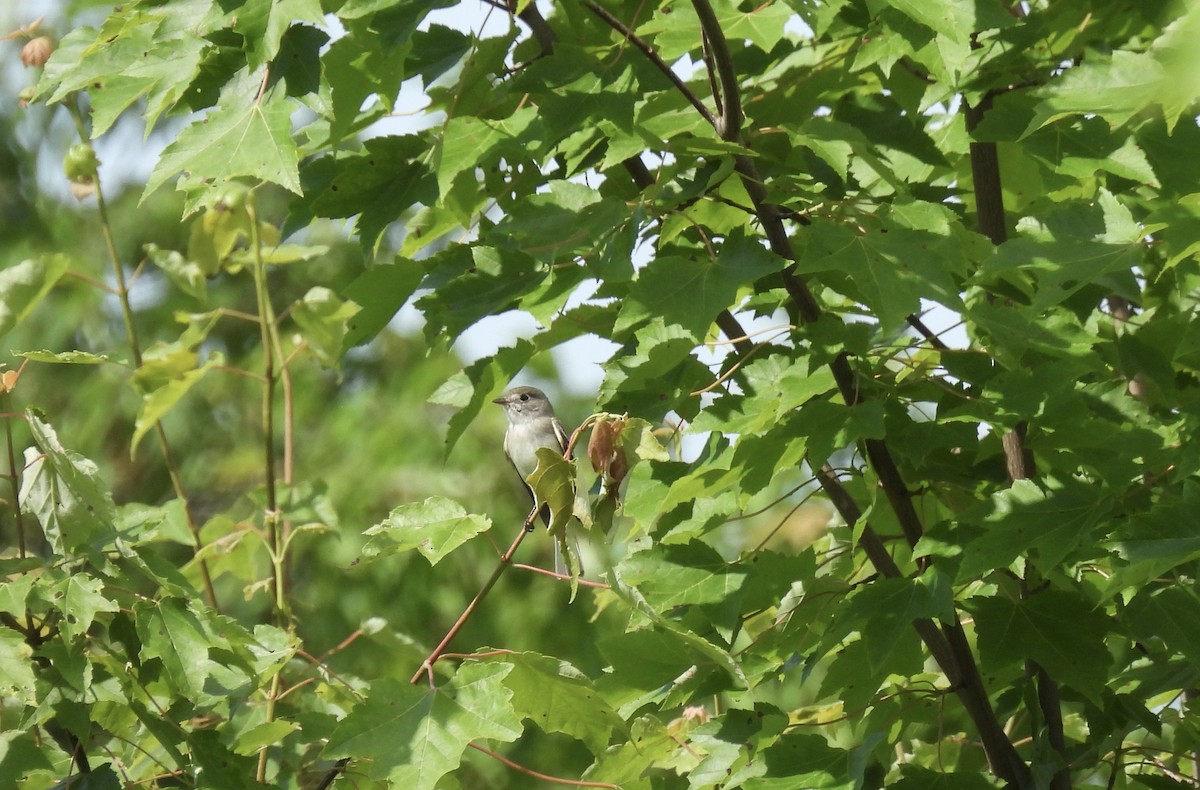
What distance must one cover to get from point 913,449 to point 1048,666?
45 cm

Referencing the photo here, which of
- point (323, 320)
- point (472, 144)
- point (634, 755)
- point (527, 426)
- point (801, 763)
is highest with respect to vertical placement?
point (472, 144)

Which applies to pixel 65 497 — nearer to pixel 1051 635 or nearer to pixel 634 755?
pixel 634 755

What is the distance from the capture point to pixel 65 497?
2.19 m

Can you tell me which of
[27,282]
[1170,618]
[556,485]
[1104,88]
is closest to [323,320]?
[27,282]

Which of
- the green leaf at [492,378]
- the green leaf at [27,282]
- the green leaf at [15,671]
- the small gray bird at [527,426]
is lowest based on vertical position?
the small gray bird at [527,426]

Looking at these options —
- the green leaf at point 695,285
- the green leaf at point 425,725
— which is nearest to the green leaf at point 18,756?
the green leaf at point 425,725

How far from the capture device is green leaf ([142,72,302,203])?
1924 millimetres

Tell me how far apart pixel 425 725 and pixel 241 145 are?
0.95 m

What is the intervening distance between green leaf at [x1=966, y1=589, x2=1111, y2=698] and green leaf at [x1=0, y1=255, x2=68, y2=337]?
2003mm

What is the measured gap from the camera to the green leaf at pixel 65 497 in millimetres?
2174

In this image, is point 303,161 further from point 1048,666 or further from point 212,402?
point 212,402

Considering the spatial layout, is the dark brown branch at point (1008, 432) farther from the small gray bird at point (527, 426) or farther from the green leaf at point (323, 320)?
the small gray bird at point (527, 426)

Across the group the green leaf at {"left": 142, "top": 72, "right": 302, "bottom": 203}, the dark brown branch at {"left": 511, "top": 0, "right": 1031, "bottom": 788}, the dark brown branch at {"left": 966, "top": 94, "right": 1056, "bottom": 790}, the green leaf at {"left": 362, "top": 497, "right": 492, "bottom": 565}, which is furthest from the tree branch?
the green leaf at {"left": 142, "top": 72, "right": 302, "bottom": 203}

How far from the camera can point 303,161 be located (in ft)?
8.56
